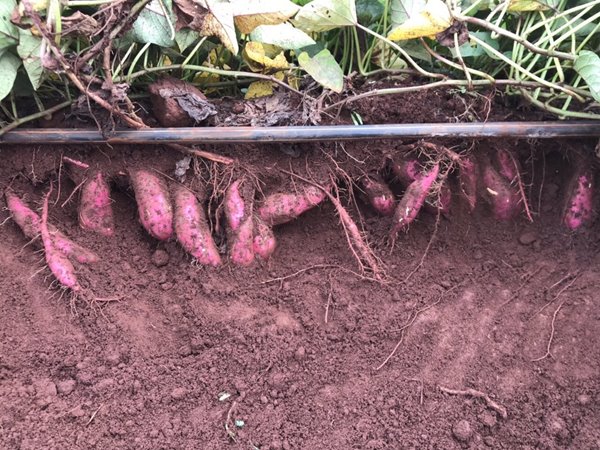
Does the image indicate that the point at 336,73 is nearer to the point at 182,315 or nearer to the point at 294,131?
the point at 294,131

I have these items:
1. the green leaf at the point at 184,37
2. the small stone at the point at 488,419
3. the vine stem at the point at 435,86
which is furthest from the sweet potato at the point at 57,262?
the small stone at the point at 488,419

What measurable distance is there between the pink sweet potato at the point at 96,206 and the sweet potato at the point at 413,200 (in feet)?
2.31

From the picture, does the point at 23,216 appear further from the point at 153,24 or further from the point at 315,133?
the point at 315,133

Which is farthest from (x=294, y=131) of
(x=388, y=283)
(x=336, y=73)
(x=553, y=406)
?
(x=553, y=406)

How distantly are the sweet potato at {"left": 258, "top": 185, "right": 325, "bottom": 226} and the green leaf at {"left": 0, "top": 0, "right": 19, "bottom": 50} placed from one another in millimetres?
654

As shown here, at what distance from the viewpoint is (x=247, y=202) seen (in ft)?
4.66

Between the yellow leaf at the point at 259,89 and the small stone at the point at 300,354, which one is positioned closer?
the small stone at the point at 300,354

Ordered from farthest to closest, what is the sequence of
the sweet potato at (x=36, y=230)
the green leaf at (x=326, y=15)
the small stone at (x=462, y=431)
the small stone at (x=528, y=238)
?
the small stone at (x=528, y=238), the sweet potato at (x=36, y=230), the green leaf at (x=326, y=15), the small stone at (x=462, y=431)

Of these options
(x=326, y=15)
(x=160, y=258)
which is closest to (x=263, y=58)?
(x=326, y=15)

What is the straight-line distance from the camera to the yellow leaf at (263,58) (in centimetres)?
133

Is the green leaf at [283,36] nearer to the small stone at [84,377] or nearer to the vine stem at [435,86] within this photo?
the vine stem at [435,86]

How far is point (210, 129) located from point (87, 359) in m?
0.57

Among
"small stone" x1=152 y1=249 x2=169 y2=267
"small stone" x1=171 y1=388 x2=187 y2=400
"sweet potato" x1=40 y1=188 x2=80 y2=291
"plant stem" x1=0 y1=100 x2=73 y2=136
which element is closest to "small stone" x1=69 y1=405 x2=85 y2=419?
"small stone" x1=171 y1=388 x2=187 y2=400

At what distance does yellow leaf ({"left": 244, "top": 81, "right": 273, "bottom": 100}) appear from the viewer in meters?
1.42
